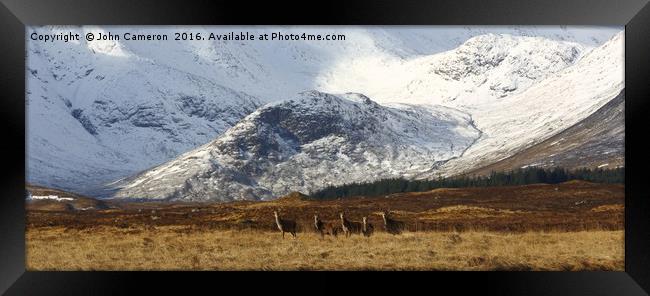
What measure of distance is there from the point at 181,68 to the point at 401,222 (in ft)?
477

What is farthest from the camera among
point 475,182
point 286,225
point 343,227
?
point 475,182

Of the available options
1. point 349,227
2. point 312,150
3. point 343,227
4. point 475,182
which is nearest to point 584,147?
point 475,182

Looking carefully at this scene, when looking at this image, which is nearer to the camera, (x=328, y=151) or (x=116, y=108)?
(x=328, y=151)

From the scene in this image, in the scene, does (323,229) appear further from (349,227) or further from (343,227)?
(349,227)

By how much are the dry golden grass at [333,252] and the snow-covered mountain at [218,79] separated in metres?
85.9

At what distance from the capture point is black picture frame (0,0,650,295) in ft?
84.5

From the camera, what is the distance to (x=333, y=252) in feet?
109

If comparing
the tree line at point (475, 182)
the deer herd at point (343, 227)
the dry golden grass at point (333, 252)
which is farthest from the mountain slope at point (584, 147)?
the deer herd at point (343, 227)

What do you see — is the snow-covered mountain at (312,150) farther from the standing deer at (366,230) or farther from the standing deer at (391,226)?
the standing deer at (366,230)

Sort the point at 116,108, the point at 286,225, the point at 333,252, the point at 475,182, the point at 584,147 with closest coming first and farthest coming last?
the point at 333,252, the point at 286,225, the point at 475,182, the point at 584,147, the point at 116,108

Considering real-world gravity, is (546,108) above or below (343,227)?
above

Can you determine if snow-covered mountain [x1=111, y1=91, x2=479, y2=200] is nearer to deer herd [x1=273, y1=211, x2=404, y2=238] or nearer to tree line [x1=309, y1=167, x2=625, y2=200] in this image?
tree line [x1=309, y1=167, x2=625, y2=200]
